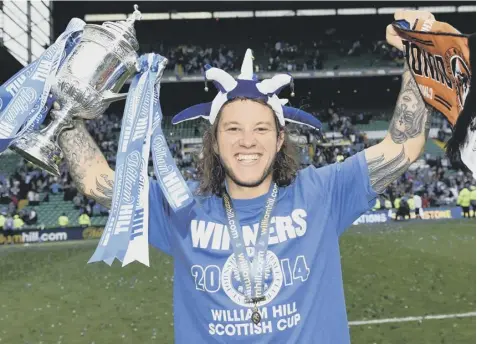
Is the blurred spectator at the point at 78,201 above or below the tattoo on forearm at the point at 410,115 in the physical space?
Result: above

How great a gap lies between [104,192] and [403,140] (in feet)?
5.09

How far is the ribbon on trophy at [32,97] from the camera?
9.53ft

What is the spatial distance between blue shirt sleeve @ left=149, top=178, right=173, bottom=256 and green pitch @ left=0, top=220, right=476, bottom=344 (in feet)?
16.0

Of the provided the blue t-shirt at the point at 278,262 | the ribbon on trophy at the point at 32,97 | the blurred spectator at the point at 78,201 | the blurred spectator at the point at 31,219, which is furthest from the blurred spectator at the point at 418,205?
the ribbon on trophy at the point at 32,97

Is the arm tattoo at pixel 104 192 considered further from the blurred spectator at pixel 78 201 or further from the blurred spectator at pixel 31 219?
the blurred spectator at pixel 78 201

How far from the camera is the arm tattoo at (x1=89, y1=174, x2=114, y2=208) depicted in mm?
3139

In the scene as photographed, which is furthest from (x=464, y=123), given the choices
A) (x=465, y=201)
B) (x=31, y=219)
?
(x=465, y=201)

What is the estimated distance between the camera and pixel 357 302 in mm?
9023

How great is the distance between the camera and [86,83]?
2863 mm

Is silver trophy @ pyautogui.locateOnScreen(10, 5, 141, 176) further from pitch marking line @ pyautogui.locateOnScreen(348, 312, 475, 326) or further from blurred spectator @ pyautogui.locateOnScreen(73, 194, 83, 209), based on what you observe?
blurred spectator @ pyautogui.locateOnScreen(73, 194, 83, 209)

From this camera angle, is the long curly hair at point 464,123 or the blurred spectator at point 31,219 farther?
the blurred spectator at point 31,219

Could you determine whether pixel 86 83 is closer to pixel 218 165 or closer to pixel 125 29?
pixel 125 29

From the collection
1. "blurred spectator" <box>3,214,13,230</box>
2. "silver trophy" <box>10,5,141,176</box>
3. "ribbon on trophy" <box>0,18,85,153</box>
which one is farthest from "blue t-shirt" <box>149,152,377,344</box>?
"blurred spectator" <box>3,214,13,230</box>

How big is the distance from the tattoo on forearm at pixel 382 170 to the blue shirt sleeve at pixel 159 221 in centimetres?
102
